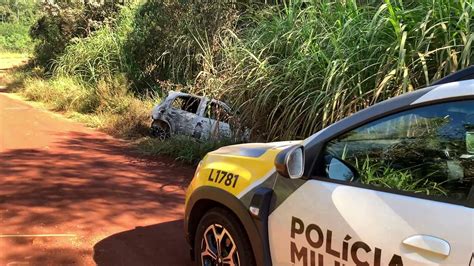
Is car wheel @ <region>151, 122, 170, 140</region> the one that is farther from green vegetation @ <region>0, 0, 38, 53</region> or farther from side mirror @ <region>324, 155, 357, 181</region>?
→ green vegetation @ <region>0, 0, 38, 53</region>

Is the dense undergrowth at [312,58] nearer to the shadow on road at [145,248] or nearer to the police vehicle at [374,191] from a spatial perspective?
the shadow on road at [145,248]

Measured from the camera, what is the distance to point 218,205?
3658 millimetres

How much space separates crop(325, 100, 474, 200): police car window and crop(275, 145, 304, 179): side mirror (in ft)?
0.48

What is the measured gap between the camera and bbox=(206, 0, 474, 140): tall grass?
5.43 meters

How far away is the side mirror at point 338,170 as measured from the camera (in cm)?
278

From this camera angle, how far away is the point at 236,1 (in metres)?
12.5

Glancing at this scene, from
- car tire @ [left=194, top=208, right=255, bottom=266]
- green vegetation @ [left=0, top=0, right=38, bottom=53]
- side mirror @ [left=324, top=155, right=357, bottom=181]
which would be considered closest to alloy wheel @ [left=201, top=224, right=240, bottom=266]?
car tire @ [left=194, top=208, right=255, bottom=266]

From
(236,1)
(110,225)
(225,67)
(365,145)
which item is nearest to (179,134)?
(225,67)

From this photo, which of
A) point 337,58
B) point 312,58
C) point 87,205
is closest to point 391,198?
point 337,58

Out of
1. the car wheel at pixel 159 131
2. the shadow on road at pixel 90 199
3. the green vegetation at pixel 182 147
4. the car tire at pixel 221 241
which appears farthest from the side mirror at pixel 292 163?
the car wheel at pixel 159 131

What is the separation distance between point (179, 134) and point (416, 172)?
27.7 ft

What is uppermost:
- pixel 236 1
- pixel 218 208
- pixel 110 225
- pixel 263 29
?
pixel 236 1

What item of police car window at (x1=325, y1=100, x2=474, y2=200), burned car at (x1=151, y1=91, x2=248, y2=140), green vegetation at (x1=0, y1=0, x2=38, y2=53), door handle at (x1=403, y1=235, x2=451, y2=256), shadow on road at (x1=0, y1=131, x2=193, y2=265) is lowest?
shadow on road at (x1=0, y1=131, x2=193, y2=265)

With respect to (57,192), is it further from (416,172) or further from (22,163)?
(416,172)
